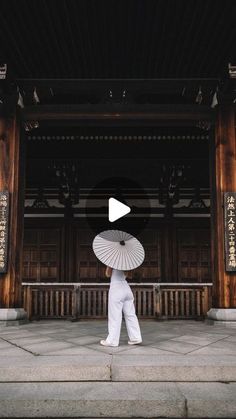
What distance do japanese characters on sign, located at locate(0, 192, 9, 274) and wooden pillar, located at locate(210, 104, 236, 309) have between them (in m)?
3.95

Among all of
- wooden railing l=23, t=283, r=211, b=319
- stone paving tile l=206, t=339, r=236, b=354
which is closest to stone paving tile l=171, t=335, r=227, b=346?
stone paving tile l=206, t=339, r=236, b=354

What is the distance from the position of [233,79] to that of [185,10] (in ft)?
5.93

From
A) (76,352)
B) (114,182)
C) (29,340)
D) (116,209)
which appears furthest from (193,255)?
(76,352)

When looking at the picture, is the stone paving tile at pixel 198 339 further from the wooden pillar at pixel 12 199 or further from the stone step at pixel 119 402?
the wooden pillar at pixel 12 199

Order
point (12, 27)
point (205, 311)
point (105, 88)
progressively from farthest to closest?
point (205, 311) → point (105, 88) → point (12, 27)

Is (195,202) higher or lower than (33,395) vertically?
higher

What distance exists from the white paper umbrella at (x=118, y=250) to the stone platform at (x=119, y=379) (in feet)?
3.45

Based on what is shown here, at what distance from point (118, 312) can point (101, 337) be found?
3.31 feet

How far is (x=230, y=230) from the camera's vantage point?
22.4 ft

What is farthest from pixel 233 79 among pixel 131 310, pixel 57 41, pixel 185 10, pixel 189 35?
pixel 131 310

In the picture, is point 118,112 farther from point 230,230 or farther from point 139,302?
point 139,302

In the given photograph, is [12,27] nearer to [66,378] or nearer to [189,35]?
[189,35]

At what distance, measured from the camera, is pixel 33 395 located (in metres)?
3.32

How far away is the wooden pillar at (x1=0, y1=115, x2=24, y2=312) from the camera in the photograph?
6773 millimetres
